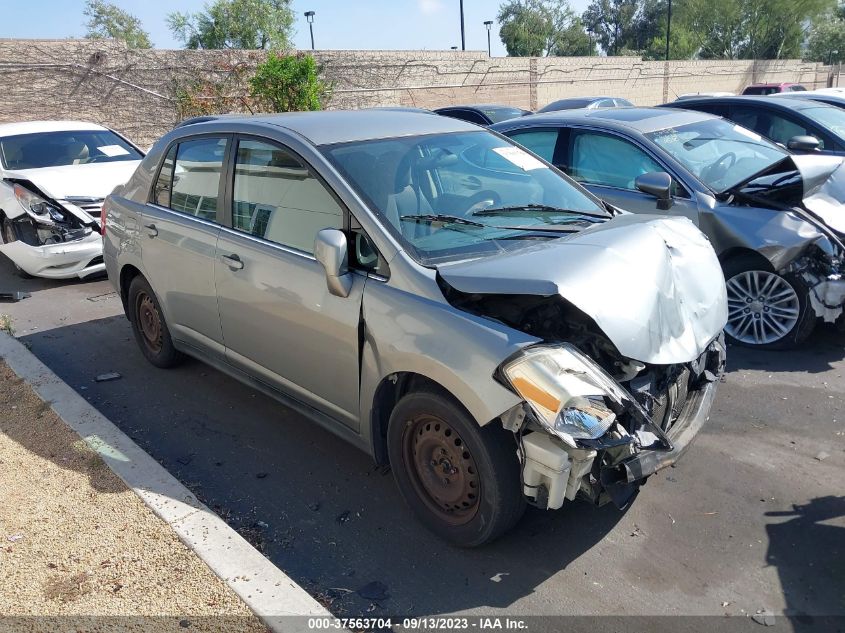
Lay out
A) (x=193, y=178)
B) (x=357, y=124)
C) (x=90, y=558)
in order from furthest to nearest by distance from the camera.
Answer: (x=193, y=178), (x=357, y=124), (x=90, y=558)

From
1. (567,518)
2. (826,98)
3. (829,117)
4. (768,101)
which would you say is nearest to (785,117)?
(768,101)

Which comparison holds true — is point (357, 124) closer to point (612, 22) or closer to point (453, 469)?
point (453, 469)

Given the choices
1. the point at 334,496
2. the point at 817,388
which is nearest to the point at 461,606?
the point at 334,496

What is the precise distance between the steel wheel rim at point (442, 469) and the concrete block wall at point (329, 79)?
60.8 ft

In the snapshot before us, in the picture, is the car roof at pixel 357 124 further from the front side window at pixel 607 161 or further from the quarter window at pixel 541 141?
the quarter window at pixel 541 141

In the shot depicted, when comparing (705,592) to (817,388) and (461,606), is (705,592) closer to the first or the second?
(461,606)

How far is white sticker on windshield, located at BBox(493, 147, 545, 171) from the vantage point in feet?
14.2

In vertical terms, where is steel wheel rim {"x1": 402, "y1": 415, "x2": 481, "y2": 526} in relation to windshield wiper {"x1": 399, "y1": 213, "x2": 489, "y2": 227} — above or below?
below

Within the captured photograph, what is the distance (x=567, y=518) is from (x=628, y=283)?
1.24 meters

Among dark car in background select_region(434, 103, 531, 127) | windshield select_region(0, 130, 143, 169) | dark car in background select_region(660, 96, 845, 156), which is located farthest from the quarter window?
dark car in background select_region(434, 103, 531, 127)

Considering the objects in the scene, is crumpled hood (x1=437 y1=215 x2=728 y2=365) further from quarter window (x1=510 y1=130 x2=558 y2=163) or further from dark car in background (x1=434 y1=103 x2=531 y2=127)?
dark car in background (x1=434 y1=103 x2=531 y2=127)

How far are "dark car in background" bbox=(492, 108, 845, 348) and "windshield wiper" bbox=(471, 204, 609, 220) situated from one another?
1421 mm

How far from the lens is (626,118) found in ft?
21.0

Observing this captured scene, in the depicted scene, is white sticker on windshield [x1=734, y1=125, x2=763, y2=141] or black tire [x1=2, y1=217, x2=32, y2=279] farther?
black tire [x1=2, y1=217, x2=32, y2=279]
